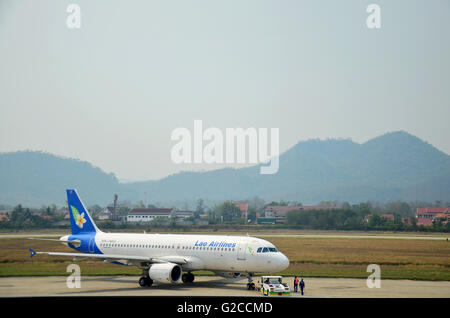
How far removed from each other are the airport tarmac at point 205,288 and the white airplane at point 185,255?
133 centimetres

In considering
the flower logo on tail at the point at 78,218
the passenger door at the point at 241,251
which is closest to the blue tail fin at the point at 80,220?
the flower logo on tail at the point at 78,218

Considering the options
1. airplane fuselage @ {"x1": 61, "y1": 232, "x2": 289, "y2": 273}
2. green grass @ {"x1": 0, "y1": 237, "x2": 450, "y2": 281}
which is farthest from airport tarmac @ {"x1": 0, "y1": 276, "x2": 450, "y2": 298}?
green grass @ {"x1": 0, "y1": 237, "x2": 450, "y2": 281}

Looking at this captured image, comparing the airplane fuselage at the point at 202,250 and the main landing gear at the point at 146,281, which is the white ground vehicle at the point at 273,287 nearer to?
the airplane fuselage at the point at 202,250

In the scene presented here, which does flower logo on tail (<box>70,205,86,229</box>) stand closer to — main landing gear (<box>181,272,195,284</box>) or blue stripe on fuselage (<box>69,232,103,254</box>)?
blue stripe on fuselage (<box>69,232,103,254</box>)

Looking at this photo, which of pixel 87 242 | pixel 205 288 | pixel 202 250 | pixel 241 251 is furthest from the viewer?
pixel 87 242

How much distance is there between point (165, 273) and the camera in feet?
158

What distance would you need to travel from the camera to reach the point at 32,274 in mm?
57750

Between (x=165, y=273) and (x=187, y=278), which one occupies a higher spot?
(x=165, y=273)

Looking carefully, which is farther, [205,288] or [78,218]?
[78,218]

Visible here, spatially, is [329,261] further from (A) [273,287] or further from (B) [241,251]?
(A) [273,287]

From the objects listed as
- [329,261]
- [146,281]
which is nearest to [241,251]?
[146,281]

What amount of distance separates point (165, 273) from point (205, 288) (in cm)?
360
